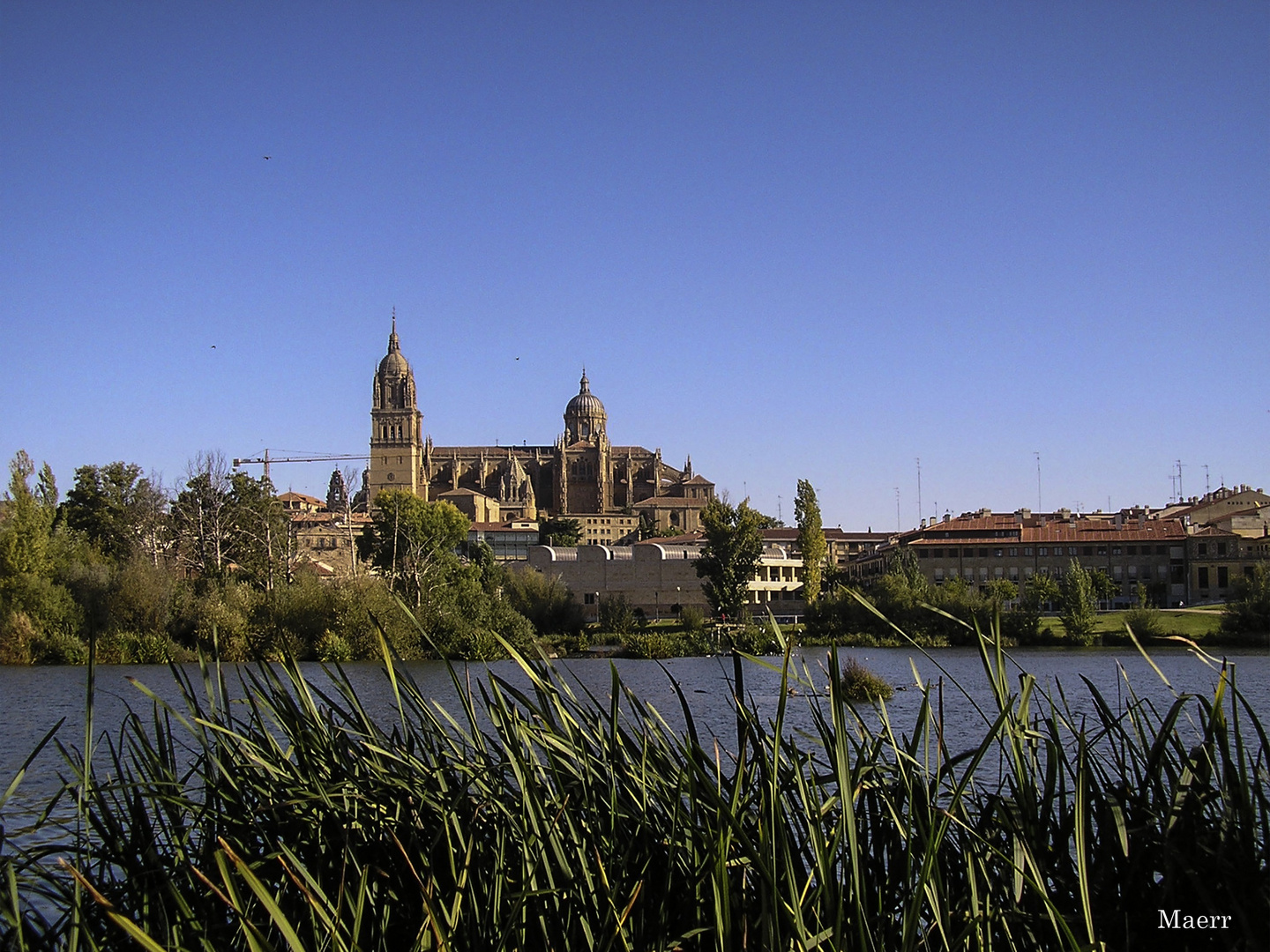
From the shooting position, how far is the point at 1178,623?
153ft

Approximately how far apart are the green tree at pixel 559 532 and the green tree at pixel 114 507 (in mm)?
53738

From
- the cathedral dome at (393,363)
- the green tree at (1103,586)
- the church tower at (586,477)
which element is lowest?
the green tree at (1103,586)

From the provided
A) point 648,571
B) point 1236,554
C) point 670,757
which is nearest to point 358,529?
point 648,571

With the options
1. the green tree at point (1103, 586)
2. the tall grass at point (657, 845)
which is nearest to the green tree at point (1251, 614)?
the green tree at point (1103, 586)

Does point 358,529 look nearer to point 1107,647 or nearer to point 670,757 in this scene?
point 1107,647

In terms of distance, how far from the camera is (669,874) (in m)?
4.40

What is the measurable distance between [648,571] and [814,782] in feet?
208

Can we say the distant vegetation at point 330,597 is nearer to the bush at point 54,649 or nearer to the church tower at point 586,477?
the bush at point 54,649

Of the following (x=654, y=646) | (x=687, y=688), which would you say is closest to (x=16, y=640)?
(x=654, y=646)

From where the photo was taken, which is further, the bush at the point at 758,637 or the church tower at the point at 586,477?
the church tower at the point at 586,477

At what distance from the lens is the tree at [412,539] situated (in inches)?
1678

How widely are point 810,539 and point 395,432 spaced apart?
3560 inches

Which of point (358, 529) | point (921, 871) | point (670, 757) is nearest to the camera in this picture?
point (921, 871)

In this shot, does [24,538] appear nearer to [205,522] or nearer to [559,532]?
[205,522]
